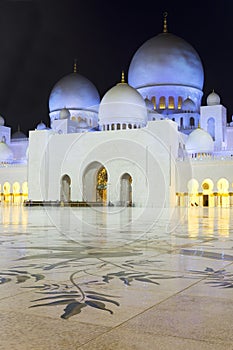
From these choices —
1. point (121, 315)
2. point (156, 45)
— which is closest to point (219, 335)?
point (121, 315)

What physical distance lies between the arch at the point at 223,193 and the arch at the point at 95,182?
650cm

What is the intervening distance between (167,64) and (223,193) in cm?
924

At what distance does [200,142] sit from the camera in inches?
965

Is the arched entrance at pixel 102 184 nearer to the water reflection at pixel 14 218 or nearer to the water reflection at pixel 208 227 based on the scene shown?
the water reflection at pixel 14 218

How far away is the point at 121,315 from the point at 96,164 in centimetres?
2489

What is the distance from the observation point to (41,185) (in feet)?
87.0

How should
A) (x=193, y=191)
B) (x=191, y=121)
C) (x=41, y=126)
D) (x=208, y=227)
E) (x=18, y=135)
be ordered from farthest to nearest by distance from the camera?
(x=18, y=135) → (x=41, y=126) → (x=191, y=121) → (x=193, y=191) → (x=208, y=227)

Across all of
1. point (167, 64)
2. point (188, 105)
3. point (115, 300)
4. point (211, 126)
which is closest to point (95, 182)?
point (188, 105)

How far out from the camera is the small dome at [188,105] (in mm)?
27234

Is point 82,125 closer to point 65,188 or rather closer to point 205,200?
point 65,188

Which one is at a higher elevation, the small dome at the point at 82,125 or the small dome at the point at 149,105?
the small dome at the point at 149,105

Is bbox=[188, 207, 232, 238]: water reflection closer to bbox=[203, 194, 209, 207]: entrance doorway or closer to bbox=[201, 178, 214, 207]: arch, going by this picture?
bbox=[201, 178, 214, 207]: arch

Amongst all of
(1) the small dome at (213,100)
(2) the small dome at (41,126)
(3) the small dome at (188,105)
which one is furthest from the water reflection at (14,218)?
(2) the small dome at (41,126)

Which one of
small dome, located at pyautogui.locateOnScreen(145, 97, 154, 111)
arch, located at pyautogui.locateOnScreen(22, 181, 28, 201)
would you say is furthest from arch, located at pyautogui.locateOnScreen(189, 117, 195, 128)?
arch, located at pyautogui.locateOnScreen(22, 181, 28, 201)
